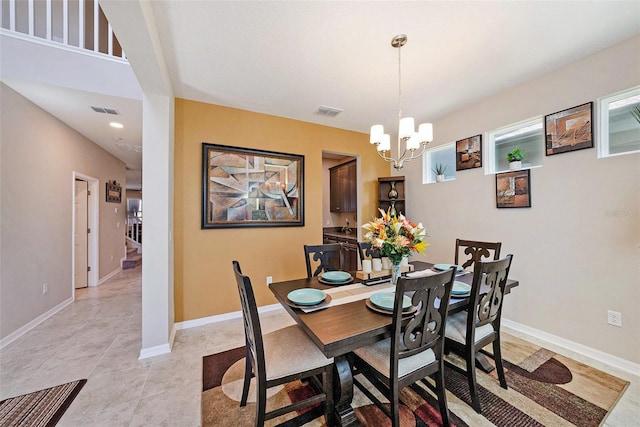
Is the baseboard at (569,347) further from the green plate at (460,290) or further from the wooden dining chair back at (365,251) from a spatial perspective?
the wooden dining chair back at (365,251)

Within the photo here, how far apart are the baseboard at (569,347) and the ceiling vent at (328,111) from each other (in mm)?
3397

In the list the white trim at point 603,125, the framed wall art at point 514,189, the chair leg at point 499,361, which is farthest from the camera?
the framed wall art at point 514,189

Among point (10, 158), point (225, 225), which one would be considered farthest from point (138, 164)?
point (225, 225)

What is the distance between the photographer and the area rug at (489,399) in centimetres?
152

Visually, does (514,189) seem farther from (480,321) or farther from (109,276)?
(109,276)

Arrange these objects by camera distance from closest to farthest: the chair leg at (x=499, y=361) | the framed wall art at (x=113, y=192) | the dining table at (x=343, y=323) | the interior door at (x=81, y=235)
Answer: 1. the dining table at (x=343, y=323)
2. the chair leg at (x=499, y=361)
3. the interior door at (x=81, y=235)
4. the framed wall art at (x=113, y=192)

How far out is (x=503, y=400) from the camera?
167 centimetres

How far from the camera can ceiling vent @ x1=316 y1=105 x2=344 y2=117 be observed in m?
3.20

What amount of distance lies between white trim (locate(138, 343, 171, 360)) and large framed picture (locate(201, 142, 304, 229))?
51.2 inches

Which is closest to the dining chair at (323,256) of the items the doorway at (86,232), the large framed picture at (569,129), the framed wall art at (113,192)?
the large framed picture at (569,129)

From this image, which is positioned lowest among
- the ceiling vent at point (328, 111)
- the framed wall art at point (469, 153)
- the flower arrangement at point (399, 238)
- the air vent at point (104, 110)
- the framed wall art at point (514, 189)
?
the flower arrangement at point (399, 238)

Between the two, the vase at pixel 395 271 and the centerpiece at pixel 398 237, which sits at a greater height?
the centerpiece at pixel 398 237

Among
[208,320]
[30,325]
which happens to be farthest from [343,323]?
[30,325]

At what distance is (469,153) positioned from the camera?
3152 millimetres
